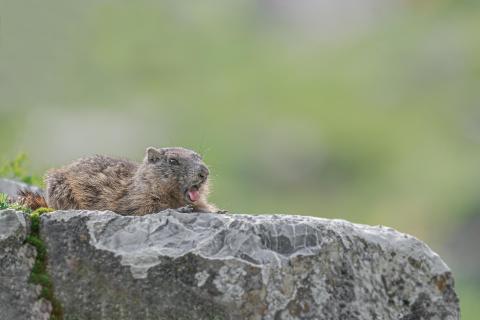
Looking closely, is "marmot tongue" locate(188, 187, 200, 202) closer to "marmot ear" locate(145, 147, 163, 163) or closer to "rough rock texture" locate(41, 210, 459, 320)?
"marmot ear" locate(145, 147, 163, 163)

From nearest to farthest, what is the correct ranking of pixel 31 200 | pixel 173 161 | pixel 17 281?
pixel 17 281 < pixel 31 200 < pixel 173 161

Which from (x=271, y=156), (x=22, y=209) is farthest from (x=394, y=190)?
(x=22, y=209)

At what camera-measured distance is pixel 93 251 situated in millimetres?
10859

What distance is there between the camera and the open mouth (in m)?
13.0

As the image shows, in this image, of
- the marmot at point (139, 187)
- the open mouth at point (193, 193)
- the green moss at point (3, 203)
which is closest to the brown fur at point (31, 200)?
the marmot at point (139, 187)

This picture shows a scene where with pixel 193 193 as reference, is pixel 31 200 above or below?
below

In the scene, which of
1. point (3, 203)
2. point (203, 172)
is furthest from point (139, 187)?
point (3, 203)

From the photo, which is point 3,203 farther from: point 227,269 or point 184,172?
point 227,269

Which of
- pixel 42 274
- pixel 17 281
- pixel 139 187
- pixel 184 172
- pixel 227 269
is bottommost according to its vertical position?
pixel 17 281

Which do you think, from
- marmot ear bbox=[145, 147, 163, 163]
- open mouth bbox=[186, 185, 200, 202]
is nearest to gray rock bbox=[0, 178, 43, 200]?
marmot ear bbox=[145, 147, 163, 163]

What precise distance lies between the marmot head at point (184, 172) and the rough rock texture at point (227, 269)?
1755 mm

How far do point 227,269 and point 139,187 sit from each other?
269 centimetres

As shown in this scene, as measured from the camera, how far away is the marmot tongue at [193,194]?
13.0m

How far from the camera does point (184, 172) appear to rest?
43.0 ft
